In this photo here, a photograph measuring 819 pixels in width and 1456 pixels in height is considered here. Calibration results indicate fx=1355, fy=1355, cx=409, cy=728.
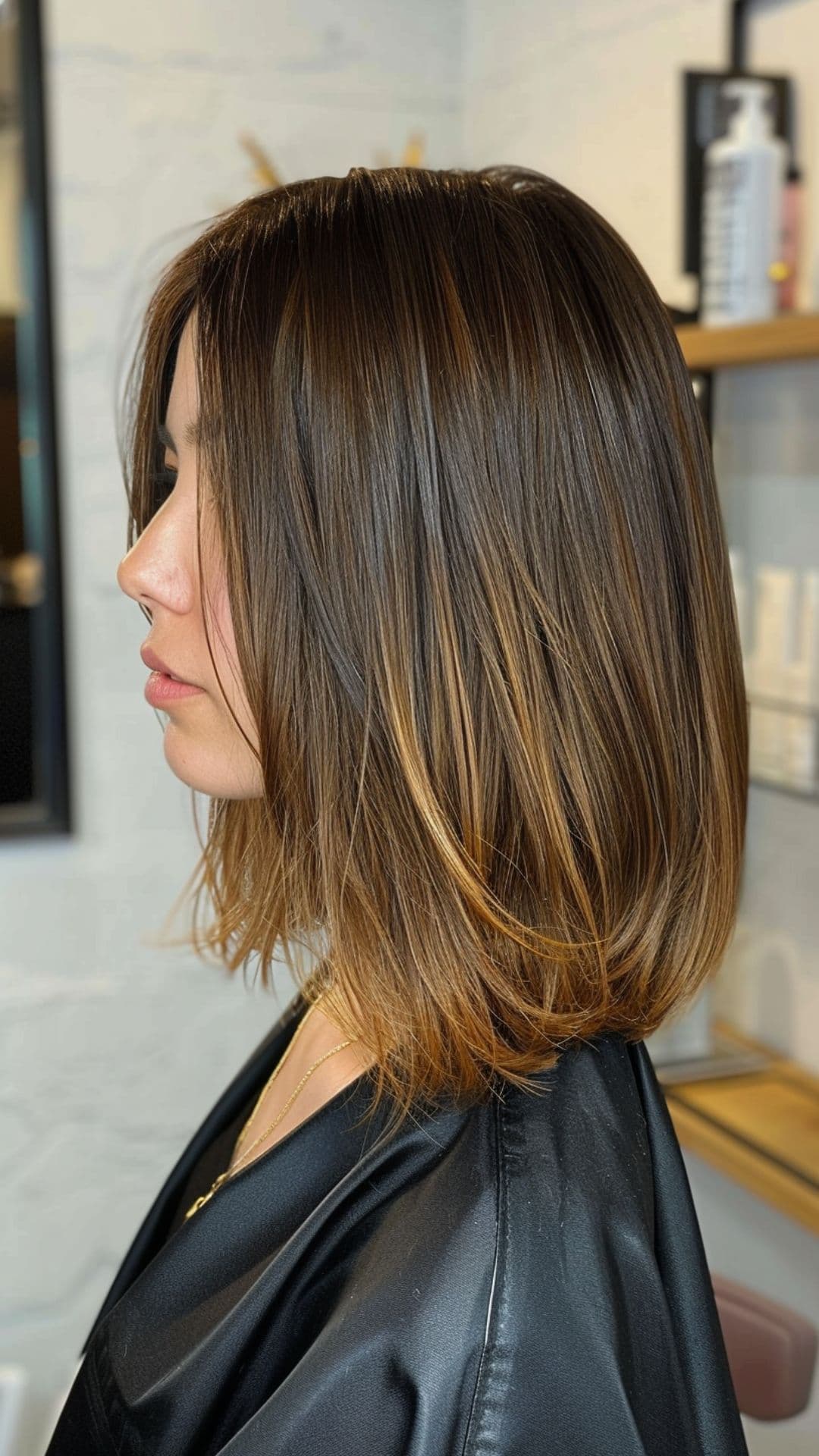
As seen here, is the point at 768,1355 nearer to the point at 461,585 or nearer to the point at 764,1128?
the point at 764,1128

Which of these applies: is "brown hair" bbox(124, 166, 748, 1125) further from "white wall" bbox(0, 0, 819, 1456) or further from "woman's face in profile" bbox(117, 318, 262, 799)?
"white wall" bbox(0, 0, 819, 1456)

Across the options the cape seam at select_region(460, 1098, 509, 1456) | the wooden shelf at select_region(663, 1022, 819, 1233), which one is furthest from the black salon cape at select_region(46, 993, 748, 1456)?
the wooden shelf at select_region(663, 1022, 819, 1233)

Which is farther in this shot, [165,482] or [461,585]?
[165,482]

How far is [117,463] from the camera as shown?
2.10 metres

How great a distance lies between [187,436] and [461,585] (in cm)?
20

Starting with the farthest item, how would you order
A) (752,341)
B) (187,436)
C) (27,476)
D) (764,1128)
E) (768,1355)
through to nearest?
1. (27,476)
2. (764,1128)
3. (752,341)
4. (768,1355)
5. (187,436)

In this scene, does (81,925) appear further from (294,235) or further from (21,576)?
(294,235)

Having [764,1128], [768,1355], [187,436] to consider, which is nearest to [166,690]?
[187,436]

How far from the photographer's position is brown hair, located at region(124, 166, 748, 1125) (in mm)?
710

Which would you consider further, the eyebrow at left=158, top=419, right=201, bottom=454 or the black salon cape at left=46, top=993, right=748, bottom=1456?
the eyebrow at left=158, top=419, right=201, bottom=454

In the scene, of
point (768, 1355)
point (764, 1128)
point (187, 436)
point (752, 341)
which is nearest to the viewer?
point (187, 436)

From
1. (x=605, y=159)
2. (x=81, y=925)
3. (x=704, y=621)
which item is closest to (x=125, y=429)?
(x=704, y=621)

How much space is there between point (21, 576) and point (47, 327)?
37cm

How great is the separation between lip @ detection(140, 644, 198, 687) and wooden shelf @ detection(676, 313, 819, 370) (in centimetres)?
63
